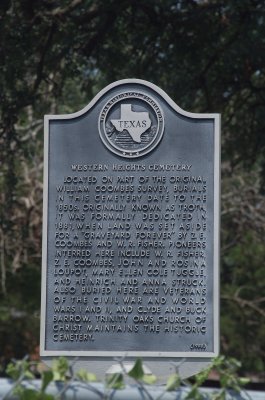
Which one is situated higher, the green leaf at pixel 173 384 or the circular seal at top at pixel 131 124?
the circular seal at top at pixel 131 124

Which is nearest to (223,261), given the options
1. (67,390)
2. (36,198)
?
(36,198)

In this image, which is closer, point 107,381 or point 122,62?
point 107,381

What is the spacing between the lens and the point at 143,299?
815cm

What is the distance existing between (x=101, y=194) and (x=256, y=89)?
560cm

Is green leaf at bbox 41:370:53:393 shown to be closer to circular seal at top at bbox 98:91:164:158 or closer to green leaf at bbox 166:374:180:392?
green leaf at bbox 166:374:180:392

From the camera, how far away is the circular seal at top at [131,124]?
8406mm

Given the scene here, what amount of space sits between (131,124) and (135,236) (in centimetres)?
94

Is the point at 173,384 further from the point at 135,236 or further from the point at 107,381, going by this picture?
the point at 135,236

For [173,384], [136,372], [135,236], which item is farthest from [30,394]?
[135,236]

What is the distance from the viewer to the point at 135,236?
8211mm

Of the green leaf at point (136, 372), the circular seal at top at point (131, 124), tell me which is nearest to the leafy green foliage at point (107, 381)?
the green leaf at point (136, 372)

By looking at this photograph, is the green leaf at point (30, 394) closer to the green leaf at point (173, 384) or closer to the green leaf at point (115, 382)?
the green leaf at point (115, 382)

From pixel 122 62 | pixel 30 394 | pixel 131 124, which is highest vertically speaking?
pixel 122 62

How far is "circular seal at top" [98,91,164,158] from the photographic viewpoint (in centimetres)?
841
